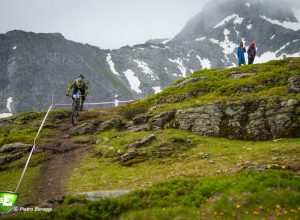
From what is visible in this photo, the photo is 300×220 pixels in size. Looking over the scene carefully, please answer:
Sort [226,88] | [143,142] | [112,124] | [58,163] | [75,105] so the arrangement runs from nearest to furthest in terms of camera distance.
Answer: [58,163]
[143,142]
[226,88]
[112,124]
[75,105]

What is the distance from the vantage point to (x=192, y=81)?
33.5 m

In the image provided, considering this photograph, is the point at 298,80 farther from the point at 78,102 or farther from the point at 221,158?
the point at 78,102

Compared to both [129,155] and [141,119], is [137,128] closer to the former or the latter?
→ [141,119]

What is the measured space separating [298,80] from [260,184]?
1523 cm

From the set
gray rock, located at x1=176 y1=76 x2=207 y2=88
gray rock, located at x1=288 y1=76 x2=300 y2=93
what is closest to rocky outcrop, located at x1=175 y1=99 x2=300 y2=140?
gray rock, located at x1=288 y1=76 x2=300 y2=93

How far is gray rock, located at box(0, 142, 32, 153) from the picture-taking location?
23.1 metres

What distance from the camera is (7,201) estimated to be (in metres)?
13.4

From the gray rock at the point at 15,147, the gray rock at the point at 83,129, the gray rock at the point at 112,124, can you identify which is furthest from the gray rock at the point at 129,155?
the gray rock at the point at 83,129

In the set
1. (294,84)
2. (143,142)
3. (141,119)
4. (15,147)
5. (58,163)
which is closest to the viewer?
(58,163)

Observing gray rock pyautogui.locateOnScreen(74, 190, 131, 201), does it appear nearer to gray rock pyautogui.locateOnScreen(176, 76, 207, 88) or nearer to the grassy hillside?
the grassy hillside

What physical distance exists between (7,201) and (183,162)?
8.88 meters

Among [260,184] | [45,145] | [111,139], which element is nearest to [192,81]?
[111,139]

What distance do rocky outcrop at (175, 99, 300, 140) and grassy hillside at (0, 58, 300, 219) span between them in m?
0.23

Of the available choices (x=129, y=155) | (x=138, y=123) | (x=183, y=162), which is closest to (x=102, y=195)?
(x=183, y=162)
